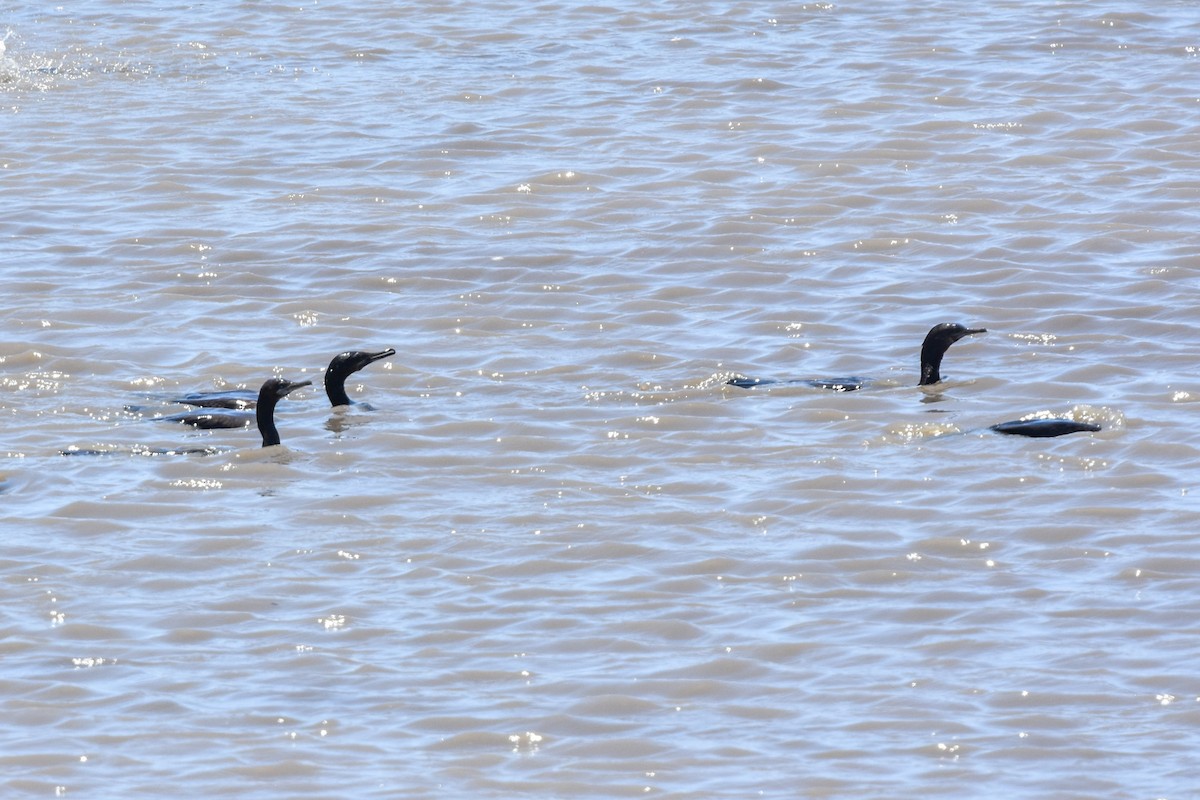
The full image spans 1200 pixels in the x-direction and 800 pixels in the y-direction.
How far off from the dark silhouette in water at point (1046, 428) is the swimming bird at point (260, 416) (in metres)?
3.87

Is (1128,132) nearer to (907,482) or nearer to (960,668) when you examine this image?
(907,482)

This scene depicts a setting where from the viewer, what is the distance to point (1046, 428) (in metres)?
10.6

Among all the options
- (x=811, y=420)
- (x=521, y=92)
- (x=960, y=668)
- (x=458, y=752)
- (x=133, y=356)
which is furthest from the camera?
(x=521, y=92)

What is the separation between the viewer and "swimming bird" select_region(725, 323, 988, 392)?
1164 centimetres

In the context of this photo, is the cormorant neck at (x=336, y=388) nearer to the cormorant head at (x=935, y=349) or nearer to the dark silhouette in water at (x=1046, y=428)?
the cormorant head at (x=935, y=349)

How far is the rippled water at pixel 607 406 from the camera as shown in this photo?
7516 millimetres

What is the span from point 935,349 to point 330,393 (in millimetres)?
3470

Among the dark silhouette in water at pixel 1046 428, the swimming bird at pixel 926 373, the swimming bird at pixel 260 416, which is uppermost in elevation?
the swimming bird at pixel 260 416

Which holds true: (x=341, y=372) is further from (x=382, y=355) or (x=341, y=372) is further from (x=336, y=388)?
(x=382, y=355)

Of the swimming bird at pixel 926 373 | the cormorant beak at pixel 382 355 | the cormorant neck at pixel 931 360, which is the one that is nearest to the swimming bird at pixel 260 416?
the cormorant beak at pixel 382 355

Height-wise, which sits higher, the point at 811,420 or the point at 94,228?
the point at 94,228

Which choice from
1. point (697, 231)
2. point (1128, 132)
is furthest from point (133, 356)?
point (1128, 132)

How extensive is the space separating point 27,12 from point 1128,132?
1183 centimetres

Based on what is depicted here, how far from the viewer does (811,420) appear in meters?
11.1
